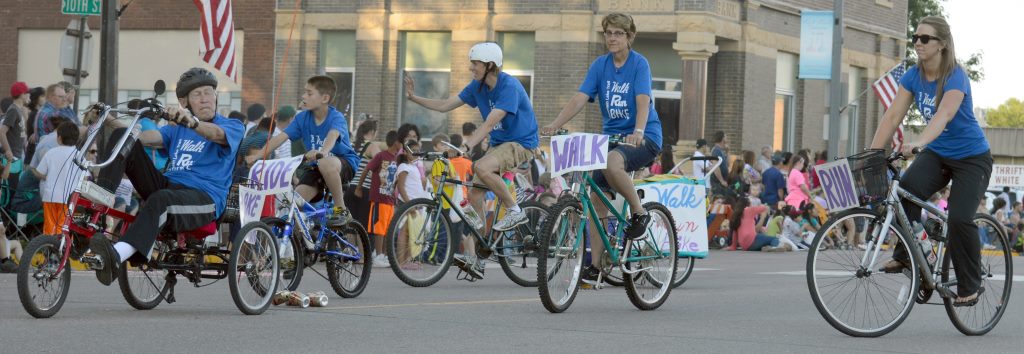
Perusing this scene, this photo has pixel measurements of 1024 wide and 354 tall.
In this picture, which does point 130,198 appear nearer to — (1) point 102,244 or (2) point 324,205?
(2) point 324,205

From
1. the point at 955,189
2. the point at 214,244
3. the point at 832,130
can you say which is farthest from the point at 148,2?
the point at 955,189

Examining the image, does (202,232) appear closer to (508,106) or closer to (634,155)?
(634,155)

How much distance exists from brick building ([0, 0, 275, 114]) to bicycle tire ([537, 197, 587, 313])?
78.0ft

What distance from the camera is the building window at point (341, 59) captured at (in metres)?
33.8

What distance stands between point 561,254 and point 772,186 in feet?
56.4

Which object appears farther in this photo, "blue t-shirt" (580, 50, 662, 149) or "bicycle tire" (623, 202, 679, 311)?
"blue t-shirt" (580, 50, 662, 149)

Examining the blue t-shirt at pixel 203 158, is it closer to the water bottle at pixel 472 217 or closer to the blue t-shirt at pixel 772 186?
the water bottle at pixel 472 217

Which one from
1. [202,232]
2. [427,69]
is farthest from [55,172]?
[427,69]

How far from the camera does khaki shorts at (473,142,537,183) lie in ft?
43.0

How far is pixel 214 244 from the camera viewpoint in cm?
997

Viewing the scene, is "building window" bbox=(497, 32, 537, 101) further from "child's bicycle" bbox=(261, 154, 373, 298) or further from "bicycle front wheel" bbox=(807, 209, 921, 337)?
"bicycle front wheel" bbox=(807, 209, 921, 337)

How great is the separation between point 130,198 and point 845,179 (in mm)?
8018

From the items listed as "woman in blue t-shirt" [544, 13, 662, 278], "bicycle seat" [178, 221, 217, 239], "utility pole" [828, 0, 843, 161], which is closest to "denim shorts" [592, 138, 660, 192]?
"woman in blue t-shirt" [544, 13, 662, 278]

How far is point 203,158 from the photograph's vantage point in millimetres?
9805
